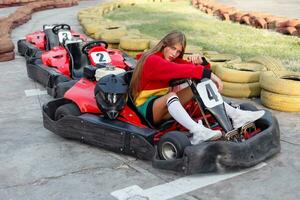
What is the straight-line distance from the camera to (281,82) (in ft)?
15.1

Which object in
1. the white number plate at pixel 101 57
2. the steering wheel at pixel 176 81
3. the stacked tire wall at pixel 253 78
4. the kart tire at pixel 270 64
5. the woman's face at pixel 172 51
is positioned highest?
the woman's face at pixel 172 51

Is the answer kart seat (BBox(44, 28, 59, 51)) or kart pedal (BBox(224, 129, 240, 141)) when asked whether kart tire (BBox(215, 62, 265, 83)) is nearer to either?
kart pedal (BBox(224, 129, 240, 141))

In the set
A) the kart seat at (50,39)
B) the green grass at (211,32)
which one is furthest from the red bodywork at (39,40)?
the green grass at (211,32)

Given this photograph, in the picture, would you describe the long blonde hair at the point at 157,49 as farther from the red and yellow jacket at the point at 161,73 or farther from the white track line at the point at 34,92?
the white track line at the point at 34,92

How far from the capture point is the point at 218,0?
17.5m

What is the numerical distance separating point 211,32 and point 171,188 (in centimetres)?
698

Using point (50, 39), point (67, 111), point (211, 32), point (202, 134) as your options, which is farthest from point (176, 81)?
point (211, 32)

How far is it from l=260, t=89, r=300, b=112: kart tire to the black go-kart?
2.86 ft

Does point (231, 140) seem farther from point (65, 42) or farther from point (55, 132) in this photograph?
point (65, 42)

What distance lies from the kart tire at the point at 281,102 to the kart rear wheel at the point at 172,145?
167 cm

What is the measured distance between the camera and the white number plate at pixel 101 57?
5465 millimetres

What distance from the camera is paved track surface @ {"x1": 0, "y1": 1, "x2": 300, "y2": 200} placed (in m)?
3.09

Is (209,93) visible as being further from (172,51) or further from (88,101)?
(88,101)

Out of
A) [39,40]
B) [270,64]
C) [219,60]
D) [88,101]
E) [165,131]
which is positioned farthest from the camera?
[39,40]
